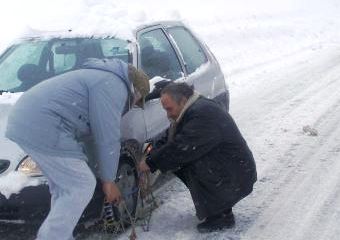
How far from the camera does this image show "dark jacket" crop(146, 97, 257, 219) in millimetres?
4395

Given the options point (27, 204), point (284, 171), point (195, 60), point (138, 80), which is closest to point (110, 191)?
point (27, 204)

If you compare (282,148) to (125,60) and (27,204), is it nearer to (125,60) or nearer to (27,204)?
(125,60)

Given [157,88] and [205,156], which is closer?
[205,156]

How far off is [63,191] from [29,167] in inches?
19.3

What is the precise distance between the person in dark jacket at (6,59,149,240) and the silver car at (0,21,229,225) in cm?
33

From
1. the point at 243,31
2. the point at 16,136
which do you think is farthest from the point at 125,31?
the point at 243,31

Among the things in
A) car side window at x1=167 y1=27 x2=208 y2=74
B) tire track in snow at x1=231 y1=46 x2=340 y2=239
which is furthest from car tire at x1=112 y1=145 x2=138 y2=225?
car side window at x1=167 y1=27 x2=208 y2=74

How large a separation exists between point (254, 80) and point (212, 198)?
763 centimetres

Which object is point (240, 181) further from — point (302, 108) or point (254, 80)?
point (254, 80)

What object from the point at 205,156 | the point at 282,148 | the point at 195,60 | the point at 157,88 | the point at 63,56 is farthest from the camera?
the point at 282,148

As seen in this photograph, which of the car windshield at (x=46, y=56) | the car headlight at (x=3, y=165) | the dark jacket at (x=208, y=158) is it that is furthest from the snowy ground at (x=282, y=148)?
the car windshield at (x=46, y=56)

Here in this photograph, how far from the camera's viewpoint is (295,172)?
19.3 feet

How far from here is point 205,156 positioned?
177 inches

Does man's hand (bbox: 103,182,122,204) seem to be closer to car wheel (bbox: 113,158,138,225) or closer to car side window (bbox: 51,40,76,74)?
car wheel (bbox: 113,158,138,225)
